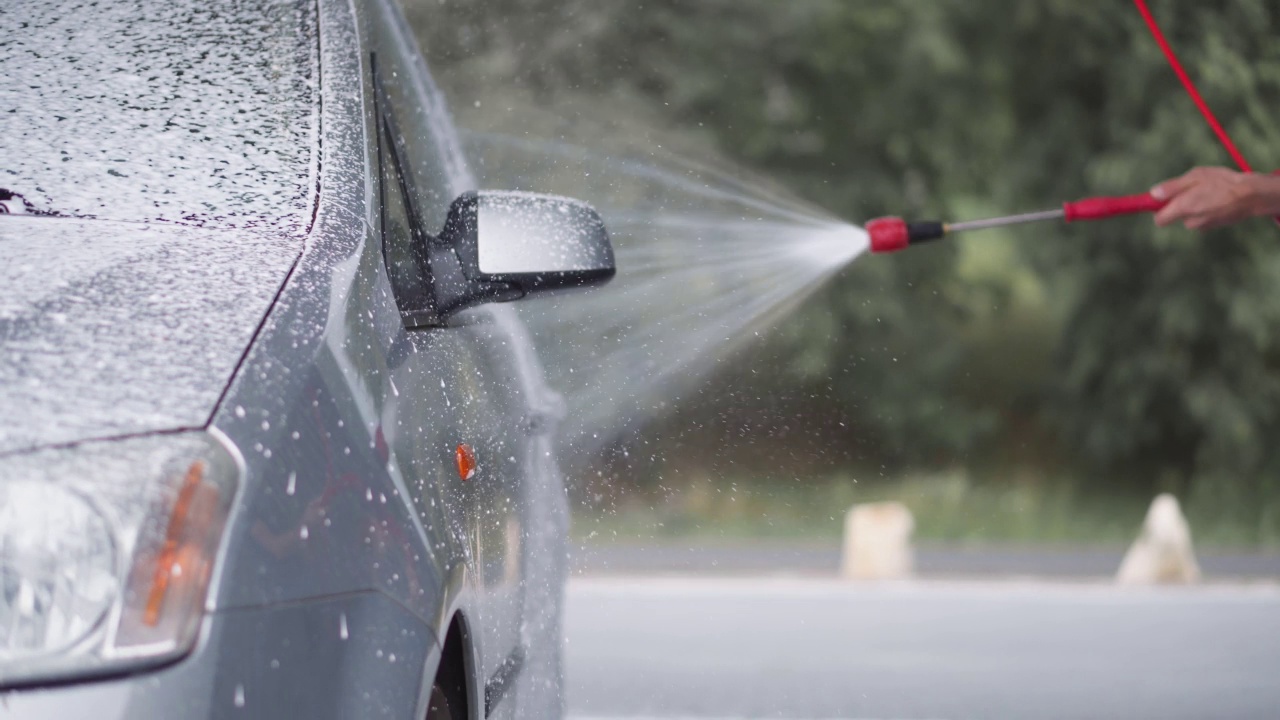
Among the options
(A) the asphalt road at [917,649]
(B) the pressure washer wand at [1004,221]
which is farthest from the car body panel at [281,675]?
(A) the asphalt road at [917,649]

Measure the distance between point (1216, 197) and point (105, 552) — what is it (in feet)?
10.4

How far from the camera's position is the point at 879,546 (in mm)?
12281

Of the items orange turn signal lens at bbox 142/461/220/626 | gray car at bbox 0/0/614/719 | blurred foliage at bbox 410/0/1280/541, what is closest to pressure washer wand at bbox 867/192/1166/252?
gray car at bbox 0/0/614/719

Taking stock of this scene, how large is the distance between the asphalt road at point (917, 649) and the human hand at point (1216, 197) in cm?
291

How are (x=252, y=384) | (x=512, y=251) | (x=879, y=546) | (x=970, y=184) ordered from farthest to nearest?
(x=970, y=184), (x=879, y=546), (x=512, y=251), (x=252, y=384)

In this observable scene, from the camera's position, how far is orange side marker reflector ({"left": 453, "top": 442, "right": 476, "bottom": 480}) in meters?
2.89

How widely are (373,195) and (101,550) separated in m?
1.13

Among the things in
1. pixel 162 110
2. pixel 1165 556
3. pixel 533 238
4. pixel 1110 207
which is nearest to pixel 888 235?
pixel 1110 207

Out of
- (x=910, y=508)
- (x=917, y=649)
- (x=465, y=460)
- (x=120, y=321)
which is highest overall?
(x=910, y=508)

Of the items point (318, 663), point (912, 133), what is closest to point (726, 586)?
point (912, 133)

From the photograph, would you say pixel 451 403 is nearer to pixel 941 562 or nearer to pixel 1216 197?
pixel 1216 197

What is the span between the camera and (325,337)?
225 centimetres

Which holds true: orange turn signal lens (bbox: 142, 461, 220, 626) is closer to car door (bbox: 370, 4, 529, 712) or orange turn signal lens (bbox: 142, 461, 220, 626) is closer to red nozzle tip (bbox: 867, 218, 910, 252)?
car door (bbox: 370, 4, 529, 712)

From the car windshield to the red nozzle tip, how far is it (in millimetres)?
1965
